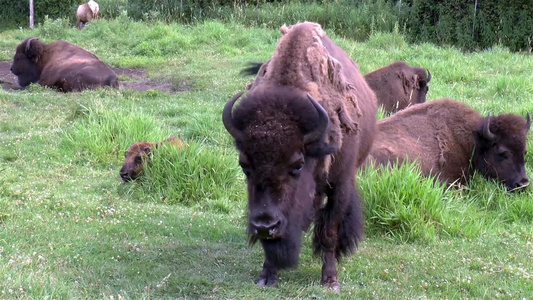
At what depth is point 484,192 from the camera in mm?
7863

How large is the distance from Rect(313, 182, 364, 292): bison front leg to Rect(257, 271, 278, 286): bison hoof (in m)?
0.36

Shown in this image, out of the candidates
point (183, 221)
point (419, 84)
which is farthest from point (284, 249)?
point (419, 84)

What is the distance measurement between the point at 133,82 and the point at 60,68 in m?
1.41

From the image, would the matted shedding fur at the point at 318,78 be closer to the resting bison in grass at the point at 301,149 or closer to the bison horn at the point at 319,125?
the resting bison in grass at the point at 301,149

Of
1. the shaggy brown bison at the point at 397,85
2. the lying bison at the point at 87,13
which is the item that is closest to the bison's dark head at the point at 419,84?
the shaggy brown bison at the point at 397,85

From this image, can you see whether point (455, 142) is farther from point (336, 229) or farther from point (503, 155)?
point (336, 229)

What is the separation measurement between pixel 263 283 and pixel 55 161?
3983mm

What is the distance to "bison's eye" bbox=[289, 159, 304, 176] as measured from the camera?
4465 mm

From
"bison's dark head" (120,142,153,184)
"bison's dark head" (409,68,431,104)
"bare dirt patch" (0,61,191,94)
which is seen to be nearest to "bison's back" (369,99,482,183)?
"bison's dark head" (409,68,431,104)

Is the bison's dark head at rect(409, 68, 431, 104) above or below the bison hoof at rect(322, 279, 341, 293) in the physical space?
below

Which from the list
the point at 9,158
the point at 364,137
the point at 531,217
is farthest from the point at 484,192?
the point at 9,158

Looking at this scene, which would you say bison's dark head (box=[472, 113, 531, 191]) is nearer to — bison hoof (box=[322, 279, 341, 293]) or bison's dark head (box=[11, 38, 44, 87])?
bison hoof (box=[322, 279, 341, 293])

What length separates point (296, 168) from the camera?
4500 mm

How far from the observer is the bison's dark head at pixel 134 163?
24.5 feet
